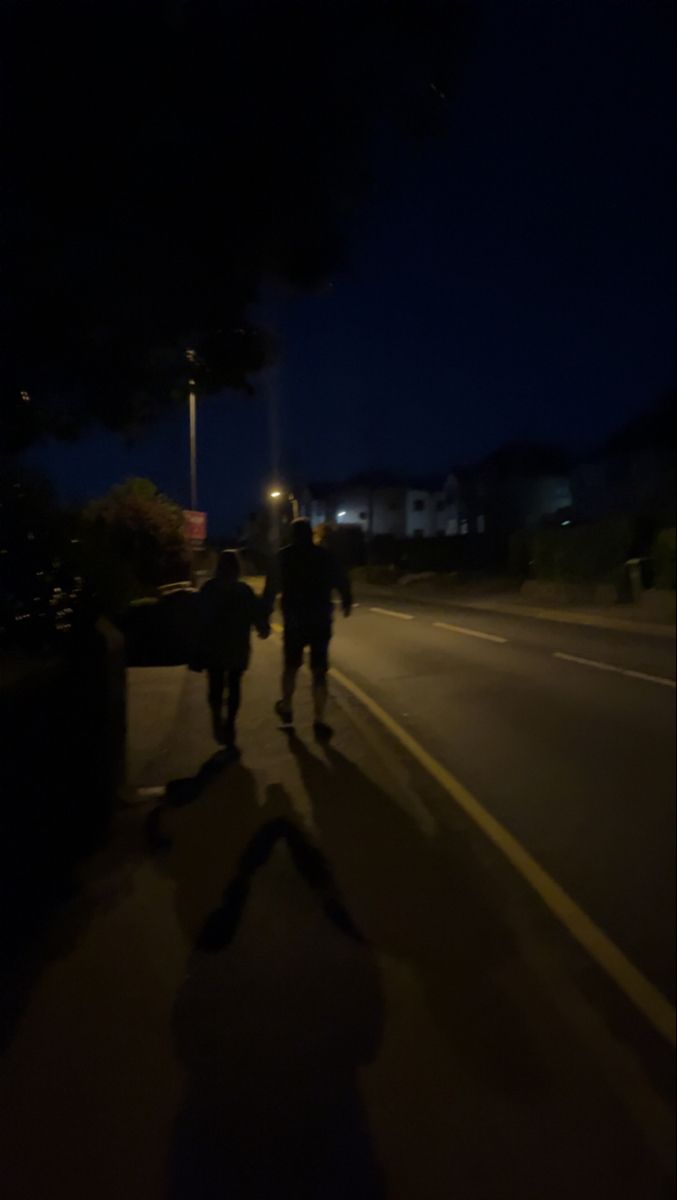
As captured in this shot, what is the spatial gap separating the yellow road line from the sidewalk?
15831 mm

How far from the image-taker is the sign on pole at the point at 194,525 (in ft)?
33.9

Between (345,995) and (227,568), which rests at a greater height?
(227,568)

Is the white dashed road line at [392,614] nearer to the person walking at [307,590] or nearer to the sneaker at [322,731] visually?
the sneaker at [322,731]

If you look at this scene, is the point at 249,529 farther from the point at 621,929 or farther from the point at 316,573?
the point at 621,929

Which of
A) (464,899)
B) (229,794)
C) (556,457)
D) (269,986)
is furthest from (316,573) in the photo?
(556,457)

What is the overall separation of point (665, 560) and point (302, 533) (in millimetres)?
21523

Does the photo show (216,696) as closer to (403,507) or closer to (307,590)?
(307,590)

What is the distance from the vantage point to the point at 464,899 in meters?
6.83

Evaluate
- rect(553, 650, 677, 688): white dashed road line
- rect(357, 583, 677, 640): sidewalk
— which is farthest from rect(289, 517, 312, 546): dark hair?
rect(357, 583, 677, 640): sidewalk

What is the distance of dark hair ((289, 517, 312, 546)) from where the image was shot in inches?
431

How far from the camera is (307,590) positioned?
35.9ft

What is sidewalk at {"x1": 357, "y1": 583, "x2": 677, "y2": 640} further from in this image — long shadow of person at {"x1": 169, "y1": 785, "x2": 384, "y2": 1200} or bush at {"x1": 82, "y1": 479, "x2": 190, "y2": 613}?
long shadow of person at {"x1": 169, "y1": 785, "x2": 384, "y2": 1200}

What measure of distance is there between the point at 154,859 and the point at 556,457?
62.0 meters

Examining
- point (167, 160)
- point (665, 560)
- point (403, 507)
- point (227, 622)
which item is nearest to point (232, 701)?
point (227, 622)
